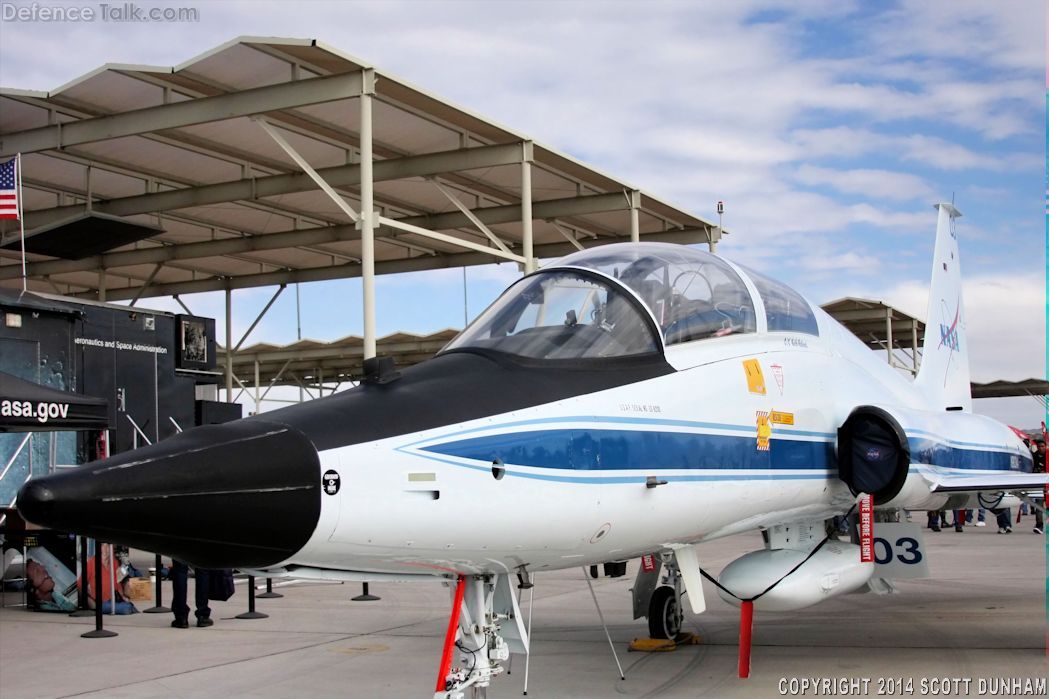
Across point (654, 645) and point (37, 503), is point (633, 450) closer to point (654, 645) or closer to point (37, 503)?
point (37, 503)

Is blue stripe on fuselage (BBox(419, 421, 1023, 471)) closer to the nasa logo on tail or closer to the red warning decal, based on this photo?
the red warning decal

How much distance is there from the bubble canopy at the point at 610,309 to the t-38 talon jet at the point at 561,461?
2 centimetres

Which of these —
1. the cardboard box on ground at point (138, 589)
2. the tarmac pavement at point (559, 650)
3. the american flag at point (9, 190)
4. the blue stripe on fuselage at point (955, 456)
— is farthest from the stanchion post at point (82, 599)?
the blue stripe on fuselage at point (955, 456)

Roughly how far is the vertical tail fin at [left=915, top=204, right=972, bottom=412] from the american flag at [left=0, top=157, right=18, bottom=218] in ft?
39.4

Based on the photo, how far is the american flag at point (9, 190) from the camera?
1459 centimetres

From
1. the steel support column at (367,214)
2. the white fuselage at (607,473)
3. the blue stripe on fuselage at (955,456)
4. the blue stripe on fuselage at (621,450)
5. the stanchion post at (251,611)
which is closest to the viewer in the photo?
the white fuselage at (607,473)

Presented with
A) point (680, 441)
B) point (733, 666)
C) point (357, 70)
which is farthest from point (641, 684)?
point (357, 70)

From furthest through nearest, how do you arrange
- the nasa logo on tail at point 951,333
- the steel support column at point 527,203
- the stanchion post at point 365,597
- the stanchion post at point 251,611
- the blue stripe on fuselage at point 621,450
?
the steel support column at point 527,203
the stanchion post at point 365,597
the nasa logo on tail at point 951,333
the stanchion post at point 251,611
the blue stripe on fuselage at point 621,450

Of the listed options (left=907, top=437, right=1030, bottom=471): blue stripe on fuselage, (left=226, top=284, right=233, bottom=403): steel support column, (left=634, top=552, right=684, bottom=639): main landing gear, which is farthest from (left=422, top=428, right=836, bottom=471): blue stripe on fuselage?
(left=226, top=284, right=233, bottom=403): steel support column

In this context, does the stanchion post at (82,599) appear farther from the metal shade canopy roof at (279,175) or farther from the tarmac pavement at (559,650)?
the metal shade canopy roof at (279,175)

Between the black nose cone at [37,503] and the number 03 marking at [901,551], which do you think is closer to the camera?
the black nose cone at [37,503]

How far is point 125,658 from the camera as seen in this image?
9.36m

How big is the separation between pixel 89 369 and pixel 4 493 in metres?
2.07

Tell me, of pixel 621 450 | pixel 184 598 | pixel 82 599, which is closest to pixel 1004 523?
pixel 184 598
